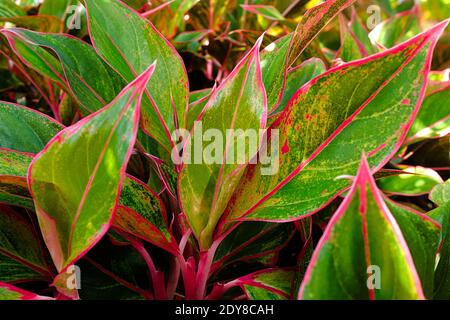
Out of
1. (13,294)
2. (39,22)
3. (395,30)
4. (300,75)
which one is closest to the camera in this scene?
(13,294)

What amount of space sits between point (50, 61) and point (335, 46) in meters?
0.90

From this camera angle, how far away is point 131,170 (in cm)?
70

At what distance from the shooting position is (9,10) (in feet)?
3.05

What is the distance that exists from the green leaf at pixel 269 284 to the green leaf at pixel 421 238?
0.14 meters

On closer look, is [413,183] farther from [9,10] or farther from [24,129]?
[9,10]

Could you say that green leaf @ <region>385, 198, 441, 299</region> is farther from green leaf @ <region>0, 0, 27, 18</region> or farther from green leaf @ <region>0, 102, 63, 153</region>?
green leaf @ <region>0, 0, 27, 18</region>

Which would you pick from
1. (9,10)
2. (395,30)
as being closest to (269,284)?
(9,10)

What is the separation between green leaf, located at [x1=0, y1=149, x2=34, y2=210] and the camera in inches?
19.2

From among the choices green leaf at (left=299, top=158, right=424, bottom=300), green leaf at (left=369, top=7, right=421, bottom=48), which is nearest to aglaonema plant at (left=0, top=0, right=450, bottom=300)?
green leaf at (left=299, top=158, right=424, bottom=300)

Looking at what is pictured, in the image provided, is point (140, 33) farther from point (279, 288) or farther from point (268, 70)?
point (279, 288)

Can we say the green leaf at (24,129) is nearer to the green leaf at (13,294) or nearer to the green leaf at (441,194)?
the green leaf at (13,294)

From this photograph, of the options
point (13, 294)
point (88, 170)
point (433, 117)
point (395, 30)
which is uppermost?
point (395, 30)

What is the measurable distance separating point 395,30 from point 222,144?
83 centimetres
